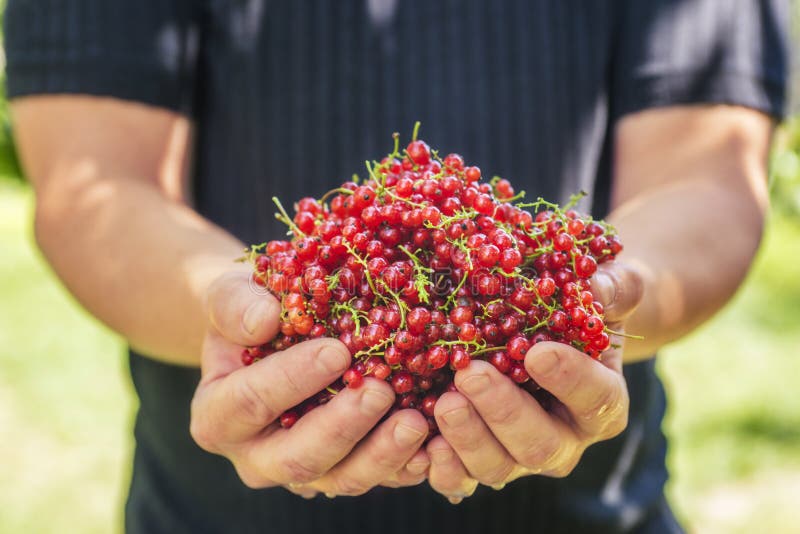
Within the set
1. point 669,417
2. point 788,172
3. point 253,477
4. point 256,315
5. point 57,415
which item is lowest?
point 57,415

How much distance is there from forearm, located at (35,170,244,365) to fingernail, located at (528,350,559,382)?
67 centimetres

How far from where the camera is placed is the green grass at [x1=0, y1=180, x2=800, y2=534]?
3.05 meters

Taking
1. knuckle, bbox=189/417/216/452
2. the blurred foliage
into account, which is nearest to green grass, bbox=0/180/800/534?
the blurred foliage

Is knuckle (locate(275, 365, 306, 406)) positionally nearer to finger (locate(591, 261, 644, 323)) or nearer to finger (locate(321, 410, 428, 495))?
finger (locate(321, 410, 428, 495))

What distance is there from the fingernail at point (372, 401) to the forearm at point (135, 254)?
0.49m

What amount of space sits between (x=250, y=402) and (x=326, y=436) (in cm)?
13

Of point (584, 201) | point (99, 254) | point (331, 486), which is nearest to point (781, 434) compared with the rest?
point (584, 201)

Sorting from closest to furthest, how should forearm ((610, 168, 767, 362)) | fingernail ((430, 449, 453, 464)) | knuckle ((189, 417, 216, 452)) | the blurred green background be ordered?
1. fingernail ((430, 449, 453, 464))
2. knuckle ((189, 417, 216, 452))
3. forearm ((610, 168, 767, 362))
4. the blurred green background

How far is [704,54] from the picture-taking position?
5.57ft

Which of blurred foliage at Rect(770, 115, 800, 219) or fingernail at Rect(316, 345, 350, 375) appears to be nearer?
fingernail at Rect(316, 345, 350, 375)

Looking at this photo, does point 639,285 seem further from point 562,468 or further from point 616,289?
point 562,468

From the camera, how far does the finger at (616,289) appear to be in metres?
1.13

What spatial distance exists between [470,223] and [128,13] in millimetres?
1022

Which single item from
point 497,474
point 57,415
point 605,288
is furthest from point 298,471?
point 57,415
